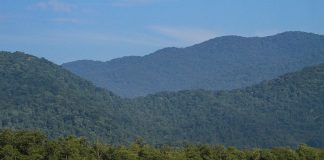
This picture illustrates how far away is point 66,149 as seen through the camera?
56.2 metres

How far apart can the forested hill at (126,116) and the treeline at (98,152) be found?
77810mm

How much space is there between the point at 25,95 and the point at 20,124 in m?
20.5

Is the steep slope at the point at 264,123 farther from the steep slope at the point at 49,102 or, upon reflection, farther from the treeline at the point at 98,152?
the treeline at the point at 98,152

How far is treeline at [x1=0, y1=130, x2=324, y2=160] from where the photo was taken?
55656 mm

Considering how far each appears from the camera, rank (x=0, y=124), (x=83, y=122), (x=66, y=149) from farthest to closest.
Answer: (x=83, y=122) → (x=0, y=124) → (x=66, y=149)

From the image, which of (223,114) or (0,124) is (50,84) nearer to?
(0,124)

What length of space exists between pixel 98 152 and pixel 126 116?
4752 inches

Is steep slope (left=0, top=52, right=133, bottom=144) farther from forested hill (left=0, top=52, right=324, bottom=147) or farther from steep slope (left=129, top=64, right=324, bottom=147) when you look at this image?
steep slope (left=129, top=64, right=324, bottom=147)

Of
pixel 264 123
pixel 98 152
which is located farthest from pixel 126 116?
pixel 98 152

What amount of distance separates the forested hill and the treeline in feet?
255

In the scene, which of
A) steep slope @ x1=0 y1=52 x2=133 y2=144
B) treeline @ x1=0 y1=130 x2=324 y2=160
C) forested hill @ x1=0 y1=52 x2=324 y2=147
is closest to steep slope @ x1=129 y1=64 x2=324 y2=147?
forested hill @ x1=0 y1=52 x2=324 y2=147

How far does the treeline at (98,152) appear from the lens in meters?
55.7

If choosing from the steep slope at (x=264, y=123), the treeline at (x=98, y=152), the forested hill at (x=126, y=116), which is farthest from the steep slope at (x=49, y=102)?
the treeline at (x=98, y=152)

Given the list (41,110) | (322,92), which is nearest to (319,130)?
(322,92)
